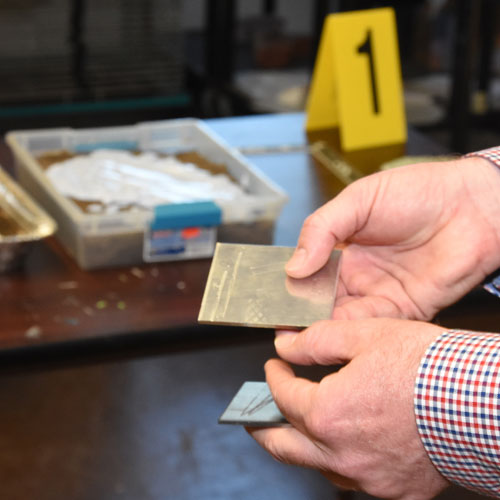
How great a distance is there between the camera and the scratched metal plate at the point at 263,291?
0.88 meters

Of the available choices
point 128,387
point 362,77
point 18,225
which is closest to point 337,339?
point 128,387

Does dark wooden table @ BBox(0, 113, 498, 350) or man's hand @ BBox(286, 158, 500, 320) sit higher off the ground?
man's hand @ BBox(286, 158, 500, 320)

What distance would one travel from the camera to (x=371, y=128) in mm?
1824

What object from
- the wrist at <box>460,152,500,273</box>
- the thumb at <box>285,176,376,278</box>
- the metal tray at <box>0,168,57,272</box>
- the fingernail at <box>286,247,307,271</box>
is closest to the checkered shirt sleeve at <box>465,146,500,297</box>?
the wrist at <box>460,152,500,273</box>

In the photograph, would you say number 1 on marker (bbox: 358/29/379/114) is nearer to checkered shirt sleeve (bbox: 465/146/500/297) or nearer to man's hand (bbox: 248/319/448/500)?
checkered shirt sleeve (bbox: 465/146/500/297)

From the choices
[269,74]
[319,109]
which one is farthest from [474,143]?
[319,109]

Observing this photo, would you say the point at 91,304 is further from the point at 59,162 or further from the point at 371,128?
the point at 371,128

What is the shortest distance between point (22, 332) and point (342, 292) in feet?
1.44

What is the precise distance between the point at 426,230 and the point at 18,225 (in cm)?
64

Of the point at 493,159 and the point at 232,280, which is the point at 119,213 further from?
the point at 493,159

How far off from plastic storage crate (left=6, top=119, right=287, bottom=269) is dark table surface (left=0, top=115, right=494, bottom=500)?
32 millimetres

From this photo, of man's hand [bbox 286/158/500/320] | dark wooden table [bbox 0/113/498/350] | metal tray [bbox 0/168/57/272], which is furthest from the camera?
metal tray [bbox 0/168/57/272]

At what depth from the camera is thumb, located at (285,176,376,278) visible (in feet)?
3.09

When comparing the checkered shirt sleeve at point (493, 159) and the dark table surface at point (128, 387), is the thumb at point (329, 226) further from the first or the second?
the dark table surface at point (128, 387)
